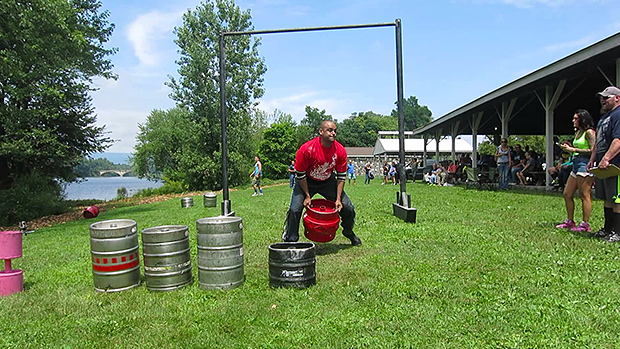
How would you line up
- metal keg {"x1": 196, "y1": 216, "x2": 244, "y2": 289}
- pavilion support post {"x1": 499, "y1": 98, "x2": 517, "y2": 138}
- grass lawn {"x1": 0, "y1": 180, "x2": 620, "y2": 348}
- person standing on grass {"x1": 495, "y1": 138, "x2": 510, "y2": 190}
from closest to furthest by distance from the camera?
grass lawn {"x1": 0, "y1": 180, "x2": 620, "y2": 348} < metal keg {"x1": 196, "y1": 216, "x2": 244, "y2": 289} < person standing on grass {"x1": 495, "y1": 138, "x2": 510, "y2": 190} < pavilion support post {"x1": 499, "y1": 98, "x2": 517, "y2": 138}

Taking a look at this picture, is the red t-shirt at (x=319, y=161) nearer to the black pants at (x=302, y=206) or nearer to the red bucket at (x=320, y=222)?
the black pants at (x=302, y=206)

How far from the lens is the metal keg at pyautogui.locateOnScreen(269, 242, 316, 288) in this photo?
4684 mm

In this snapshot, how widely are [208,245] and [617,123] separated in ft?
18.6

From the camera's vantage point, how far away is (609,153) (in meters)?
6.08

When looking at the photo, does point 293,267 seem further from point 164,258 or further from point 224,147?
point 224,147

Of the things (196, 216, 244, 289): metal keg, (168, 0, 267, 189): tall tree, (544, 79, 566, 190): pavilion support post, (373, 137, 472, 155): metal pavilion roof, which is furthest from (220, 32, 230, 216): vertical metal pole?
(373, 137, 472, 155): metal pavilion roof

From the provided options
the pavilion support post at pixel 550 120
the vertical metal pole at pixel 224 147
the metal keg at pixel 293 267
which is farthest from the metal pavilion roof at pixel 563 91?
the metal keg at pixel 293 267

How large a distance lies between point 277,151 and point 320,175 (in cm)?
5101

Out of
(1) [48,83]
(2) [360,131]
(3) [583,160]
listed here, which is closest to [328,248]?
(3) [583,160]

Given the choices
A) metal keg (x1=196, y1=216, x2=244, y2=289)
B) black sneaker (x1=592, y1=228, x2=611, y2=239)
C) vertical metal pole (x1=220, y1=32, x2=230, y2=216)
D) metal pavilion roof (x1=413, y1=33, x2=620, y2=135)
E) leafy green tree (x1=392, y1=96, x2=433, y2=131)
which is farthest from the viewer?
leafy green tree (x1=392, y1=96, x2=433, y2=131)

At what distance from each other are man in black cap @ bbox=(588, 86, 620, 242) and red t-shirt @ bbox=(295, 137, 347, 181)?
3.60 metres

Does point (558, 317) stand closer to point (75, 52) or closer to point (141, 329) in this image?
point (141, 329)

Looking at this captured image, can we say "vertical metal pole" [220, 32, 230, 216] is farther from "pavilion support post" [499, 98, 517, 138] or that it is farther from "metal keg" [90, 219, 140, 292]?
"pavilion support post" [499, 98, 517, 138]

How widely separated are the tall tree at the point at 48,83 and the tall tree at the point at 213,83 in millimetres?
9624
